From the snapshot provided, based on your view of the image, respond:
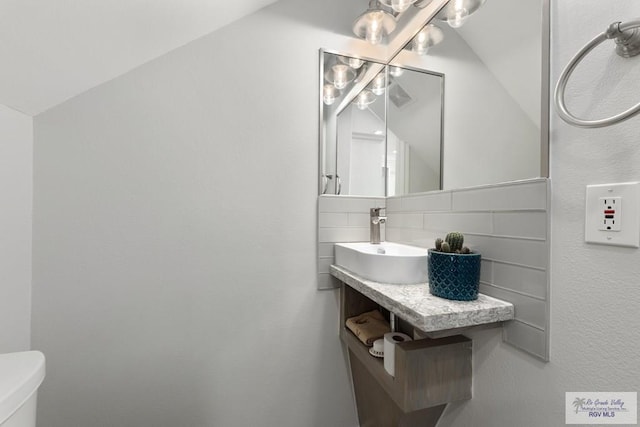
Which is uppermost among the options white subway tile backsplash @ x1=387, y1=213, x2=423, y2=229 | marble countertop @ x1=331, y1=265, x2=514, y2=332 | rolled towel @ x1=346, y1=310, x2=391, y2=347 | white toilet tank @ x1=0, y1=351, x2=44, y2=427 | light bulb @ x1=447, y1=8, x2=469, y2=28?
light bulb @ x1=447, y1=8, x2=469, y2=28

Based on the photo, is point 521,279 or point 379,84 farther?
point 379,84

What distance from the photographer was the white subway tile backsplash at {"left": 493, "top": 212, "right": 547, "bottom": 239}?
70 cm

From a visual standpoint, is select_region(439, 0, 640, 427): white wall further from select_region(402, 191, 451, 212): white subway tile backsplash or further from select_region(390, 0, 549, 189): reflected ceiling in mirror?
select_region(402, 191, 451, 212): white subway tile backsplash

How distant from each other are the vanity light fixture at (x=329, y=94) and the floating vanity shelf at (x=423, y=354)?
0.86 meters

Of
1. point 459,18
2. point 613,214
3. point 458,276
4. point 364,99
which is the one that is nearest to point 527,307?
point 458,276

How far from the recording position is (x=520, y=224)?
2.46ft

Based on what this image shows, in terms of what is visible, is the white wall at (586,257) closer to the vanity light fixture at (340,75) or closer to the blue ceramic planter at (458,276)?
the blue ceramic planter at (458,276)

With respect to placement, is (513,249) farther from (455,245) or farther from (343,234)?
(343,234)

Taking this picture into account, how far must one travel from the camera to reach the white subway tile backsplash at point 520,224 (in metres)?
0.70

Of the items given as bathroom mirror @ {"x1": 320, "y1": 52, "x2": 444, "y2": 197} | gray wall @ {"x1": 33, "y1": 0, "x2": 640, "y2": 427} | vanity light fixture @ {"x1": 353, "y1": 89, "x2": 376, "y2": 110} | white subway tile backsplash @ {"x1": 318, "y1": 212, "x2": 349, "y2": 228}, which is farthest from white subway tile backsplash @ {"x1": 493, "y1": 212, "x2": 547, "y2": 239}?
vanity light fixture @ {"x1": 353, "y1": 89, "x2": 376, "y2": 110}

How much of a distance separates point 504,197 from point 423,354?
0.56m

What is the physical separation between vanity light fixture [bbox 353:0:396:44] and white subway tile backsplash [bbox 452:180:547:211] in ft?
2.91

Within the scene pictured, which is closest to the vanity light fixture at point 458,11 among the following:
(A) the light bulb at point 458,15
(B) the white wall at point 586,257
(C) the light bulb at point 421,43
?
(A) the light bulb at point 458,15

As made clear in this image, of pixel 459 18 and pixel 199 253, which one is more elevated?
pixel 459 18
